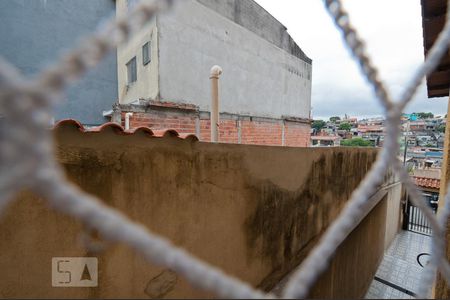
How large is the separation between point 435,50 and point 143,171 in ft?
4.01

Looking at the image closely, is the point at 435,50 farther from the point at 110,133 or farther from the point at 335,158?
the point at 335,158

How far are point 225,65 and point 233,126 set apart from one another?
5.50ft

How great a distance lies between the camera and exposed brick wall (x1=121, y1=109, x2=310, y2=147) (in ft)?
12.5

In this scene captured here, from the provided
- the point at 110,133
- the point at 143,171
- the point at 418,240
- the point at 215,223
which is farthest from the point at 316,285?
the point at 418,240

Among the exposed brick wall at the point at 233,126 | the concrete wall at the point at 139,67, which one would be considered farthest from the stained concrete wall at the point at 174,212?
the concrete wall at the point at 139,67

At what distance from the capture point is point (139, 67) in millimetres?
5219

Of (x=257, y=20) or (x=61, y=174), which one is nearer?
(x=61, y=174)

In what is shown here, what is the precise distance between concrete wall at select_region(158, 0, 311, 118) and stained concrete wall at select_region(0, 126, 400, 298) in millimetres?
2978

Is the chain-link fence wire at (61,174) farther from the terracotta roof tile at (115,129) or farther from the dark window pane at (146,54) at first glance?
the dark window pane at (146,54)

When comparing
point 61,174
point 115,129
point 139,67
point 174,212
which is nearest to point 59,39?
point 139,67

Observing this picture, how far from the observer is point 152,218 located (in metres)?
1.30

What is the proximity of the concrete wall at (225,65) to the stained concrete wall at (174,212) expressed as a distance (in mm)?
2978

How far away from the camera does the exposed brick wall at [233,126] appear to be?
12.5 feet

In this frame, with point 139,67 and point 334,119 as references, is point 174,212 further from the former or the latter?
point 334,119
